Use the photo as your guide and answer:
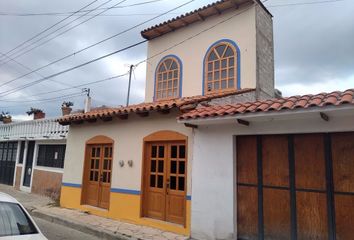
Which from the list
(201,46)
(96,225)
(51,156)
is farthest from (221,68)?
(51,156)

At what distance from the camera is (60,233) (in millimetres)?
7762

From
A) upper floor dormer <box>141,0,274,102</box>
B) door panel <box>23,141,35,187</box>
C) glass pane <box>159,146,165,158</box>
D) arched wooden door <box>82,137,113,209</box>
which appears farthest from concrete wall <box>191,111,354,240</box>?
door panel <box>23,141,35,187</box>

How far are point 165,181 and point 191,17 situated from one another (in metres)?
6.74

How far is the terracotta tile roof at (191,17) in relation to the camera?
1044 centimetres

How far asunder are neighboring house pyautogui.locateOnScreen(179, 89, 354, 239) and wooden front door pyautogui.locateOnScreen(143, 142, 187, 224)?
0.65 meters

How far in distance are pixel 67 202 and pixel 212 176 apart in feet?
21.2

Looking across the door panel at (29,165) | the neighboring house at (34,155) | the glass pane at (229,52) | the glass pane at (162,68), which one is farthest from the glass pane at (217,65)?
the door panel at (29,165)

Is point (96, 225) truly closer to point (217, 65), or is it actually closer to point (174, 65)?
point (217, 65)

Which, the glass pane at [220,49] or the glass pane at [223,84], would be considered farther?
the glass pane at [220,49]

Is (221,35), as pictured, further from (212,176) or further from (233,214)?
(233,214)

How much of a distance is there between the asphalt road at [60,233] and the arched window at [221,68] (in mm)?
6365

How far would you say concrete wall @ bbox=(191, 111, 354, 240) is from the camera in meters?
6.36

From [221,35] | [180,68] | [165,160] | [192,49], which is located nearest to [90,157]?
[165,160]

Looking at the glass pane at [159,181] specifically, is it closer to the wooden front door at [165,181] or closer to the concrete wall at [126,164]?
the wooden front door at [165,181]
